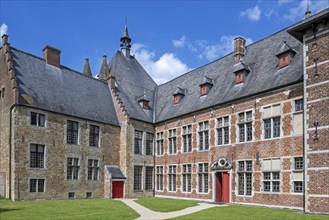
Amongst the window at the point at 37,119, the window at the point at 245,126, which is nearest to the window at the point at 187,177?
the window at the point at 245,126

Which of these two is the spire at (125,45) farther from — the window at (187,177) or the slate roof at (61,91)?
the window at (187,177)

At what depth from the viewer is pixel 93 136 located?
25.3m

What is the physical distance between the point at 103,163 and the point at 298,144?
1490 cm

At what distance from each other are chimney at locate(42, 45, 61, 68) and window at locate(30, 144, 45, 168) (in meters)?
7.27

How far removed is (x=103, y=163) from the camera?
2569 cm

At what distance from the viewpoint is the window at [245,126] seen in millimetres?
20039

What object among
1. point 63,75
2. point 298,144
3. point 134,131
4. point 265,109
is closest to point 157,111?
point 134,131

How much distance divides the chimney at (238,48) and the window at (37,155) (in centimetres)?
1522

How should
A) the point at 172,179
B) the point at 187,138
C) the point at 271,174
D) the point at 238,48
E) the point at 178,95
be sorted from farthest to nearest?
1. the point at 178,95
2. the point at 172,179
3. the point at 187,138
4. the point at 238,48
5. the point at 271,174

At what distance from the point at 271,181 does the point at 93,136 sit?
1370cm

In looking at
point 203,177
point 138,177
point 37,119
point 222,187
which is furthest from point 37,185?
point 222,187

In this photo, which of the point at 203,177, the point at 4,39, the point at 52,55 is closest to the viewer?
the point at 4,39

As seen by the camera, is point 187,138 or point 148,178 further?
point 148,178

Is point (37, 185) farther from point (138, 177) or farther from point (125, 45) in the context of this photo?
point (125, 45)
